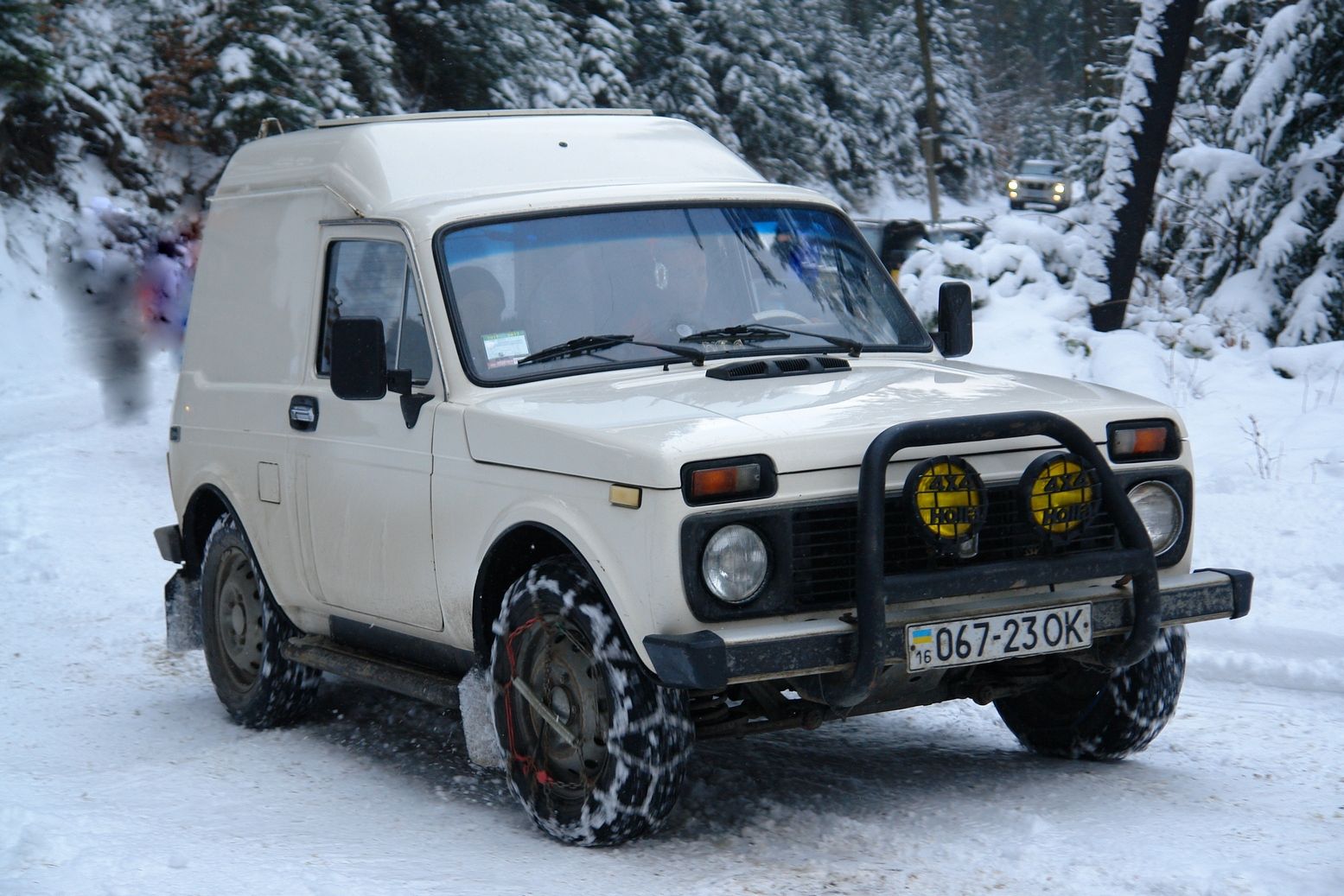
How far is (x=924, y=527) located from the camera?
4719mm

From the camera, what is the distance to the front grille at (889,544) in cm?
473

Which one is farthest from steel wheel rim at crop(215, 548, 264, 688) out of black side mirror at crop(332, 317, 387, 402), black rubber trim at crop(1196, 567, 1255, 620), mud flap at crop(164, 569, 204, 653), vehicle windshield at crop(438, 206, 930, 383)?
black rubber trim at crop(1196, 567, 1255, 620)

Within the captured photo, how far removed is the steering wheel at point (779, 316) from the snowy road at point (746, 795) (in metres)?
1.52

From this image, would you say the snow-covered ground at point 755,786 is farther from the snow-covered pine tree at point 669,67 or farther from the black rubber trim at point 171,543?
the snow-covered pine tree at point 669,67

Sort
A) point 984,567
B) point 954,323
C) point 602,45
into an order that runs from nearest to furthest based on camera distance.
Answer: point 984,567
point 954,323
point 602,45

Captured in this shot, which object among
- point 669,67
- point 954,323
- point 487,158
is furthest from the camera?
point 669,67

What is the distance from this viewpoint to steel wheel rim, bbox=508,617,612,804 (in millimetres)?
4992

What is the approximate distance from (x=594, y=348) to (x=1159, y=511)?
183cm

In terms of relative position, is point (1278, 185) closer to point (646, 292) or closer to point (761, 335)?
point (761, 335)

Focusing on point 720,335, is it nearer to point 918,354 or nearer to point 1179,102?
point 918,354

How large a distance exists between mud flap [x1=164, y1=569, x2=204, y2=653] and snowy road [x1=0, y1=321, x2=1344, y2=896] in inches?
11.3

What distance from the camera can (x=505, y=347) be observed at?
5.66 metres

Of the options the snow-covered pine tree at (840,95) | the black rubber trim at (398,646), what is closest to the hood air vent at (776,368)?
the black rubber trim at (398,646)

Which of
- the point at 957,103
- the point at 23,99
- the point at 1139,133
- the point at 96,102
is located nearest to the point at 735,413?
the point at 1139,133
